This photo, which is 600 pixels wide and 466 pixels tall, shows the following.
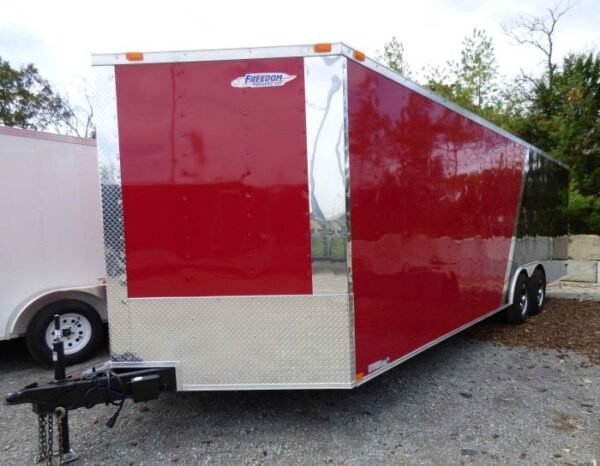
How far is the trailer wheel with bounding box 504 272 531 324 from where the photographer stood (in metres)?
6.79

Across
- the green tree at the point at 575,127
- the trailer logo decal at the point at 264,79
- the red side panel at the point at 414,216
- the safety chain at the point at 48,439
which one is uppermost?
the green tree at the point at 575,127

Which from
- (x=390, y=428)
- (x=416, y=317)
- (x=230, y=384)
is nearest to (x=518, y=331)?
(x=416, y=317)

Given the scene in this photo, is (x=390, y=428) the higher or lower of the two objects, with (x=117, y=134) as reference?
lower

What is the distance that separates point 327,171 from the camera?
10.5ft

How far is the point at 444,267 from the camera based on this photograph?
4496 mm

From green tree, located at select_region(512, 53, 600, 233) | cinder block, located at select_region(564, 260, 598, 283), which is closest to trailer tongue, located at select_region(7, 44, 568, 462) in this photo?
cinder block, located at select_region(564, 260, 598, 283)

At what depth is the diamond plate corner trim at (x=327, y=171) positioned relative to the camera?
10.4ft

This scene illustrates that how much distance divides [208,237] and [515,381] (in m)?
3.57

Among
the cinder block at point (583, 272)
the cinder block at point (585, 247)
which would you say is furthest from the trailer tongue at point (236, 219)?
the cinder block at point (585, 247)

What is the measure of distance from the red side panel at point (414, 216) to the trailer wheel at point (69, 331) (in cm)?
375

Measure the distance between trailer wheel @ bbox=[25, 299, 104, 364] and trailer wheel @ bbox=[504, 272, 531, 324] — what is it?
5872mm

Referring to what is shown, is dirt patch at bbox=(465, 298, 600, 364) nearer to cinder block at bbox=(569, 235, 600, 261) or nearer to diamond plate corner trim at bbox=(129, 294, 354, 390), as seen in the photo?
diamond plate corner trim at bbox=(129, 294, 354, 390)

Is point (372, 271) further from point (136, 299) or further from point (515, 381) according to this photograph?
point (515, 381)

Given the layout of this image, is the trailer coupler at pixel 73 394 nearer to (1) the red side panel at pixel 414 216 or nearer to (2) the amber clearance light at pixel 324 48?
(1) the red side panel at pixel 414 216
